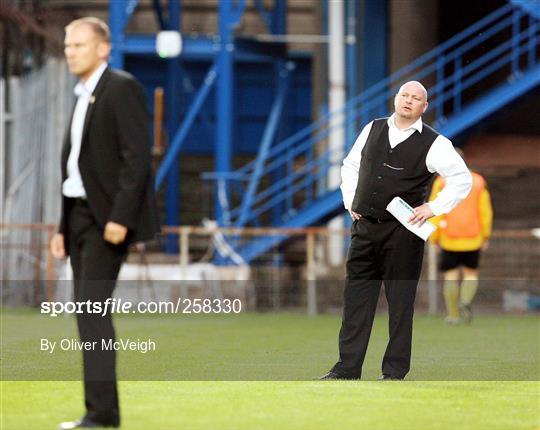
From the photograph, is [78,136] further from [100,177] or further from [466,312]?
[466,312]

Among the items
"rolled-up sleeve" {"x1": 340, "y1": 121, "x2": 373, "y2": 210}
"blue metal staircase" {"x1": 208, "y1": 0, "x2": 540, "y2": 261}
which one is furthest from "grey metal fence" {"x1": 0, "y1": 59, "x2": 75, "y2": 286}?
"rolled-up sleeve" {"x1": 340, "y1": 121, "x2": 373, "y2": 210}

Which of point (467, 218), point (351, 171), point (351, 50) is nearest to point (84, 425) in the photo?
point (351, 171)

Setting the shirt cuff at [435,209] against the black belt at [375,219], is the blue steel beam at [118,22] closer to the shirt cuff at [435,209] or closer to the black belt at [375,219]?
the black belt at [375,219]

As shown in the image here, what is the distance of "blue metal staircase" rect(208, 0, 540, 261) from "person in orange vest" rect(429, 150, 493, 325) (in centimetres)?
369

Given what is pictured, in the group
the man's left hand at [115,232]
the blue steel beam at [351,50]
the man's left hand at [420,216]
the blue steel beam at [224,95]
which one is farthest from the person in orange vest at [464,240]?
the man's left hand at [115,232]

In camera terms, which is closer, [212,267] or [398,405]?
[398,405]

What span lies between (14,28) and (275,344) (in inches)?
393

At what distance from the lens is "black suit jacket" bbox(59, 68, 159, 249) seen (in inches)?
272

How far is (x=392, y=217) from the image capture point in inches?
383

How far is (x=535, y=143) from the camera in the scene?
982 inches

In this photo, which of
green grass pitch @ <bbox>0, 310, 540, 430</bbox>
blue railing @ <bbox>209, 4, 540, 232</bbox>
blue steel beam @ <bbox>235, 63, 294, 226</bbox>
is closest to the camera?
green grass pitch @ <bbox>0, 310, 540, 430</bbox>

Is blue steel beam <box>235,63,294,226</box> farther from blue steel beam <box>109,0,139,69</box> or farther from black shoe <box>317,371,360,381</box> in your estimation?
black shoe <box>317,371,360,381</box>

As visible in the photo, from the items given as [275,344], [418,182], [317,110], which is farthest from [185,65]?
[418,182]

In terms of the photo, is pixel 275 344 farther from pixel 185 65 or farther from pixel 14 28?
pixel 185 65
